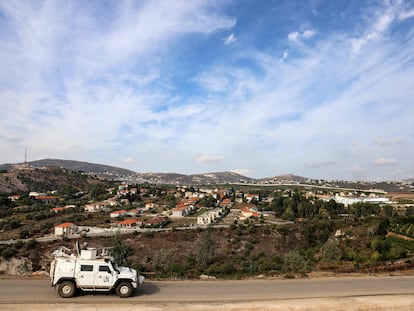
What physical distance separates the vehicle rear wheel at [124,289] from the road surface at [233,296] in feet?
0.58

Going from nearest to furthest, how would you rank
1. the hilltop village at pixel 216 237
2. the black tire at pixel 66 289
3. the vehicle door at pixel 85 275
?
the black tire at pixel 66 289, the vehicle door at pixel 85 275, the hilltop village at pixel 216 237

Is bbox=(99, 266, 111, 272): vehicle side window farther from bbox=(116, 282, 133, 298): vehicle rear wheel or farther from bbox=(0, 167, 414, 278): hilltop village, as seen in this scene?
bbox=(0, 167, 414, 278): hilltop village

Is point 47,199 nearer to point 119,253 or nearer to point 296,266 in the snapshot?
point 119,253

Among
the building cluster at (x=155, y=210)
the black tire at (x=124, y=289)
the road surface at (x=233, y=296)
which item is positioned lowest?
the building cluster at (x=155, y=210)

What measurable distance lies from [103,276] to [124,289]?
750 millimetres

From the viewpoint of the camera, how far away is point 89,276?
9094mm


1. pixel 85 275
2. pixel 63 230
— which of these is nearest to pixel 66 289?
pixel 85 275

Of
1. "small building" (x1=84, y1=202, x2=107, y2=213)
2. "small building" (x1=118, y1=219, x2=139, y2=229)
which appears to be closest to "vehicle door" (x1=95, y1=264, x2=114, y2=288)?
"small building" (x1=118, y1=219, x2=139, y2=229)

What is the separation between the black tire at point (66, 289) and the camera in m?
8.91

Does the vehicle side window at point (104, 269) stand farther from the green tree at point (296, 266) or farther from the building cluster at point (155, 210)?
the building cluster at point (155, 210)

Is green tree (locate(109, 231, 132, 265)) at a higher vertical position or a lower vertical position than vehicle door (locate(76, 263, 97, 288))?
lower

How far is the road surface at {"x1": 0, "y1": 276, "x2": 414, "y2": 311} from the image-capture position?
333 inches

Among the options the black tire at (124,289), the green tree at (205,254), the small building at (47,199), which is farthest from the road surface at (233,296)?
the small building at (47,199)

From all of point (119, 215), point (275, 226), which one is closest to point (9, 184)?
point (119, 215)
